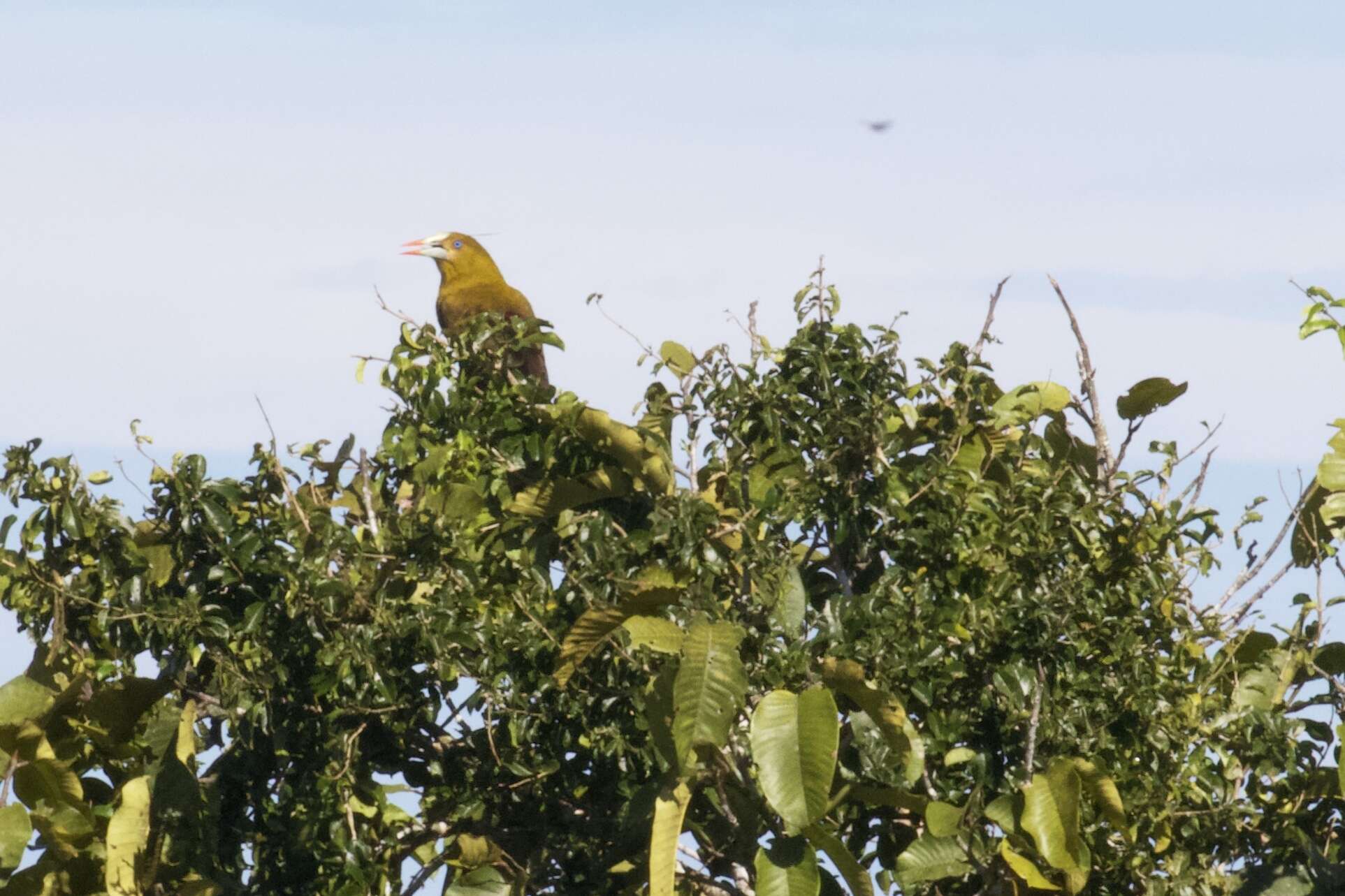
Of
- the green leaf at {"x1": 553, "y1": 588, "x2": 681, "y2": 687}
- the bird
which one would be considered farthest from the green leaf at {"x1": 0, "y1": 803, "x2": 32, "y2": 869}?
the bird

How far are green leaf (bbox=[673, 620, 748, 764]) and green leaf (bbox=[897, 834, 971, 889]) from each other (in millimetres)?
727

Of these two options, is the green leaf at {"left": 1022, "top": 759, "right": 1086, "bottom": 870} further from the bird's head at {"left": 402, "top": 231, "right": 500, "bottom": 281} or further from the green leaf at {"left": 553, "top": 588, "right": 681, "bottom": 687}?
the bird's head at {"left": 402, "top": 231, "right": 500, "bottom": 281}

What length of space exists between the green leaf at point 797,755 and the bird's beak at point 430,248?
6.25 m

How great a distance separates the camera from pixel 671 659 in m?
3.61

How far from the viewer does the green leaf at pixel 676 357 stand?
4641 mm

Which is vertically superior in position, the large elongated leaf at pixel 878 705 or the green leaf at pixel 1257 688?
A: the large elongated leaf at pixel 878 705

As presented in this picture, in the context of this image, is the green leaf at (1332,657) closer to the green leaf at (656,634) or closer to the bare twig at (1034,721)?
the bare twig at (1034,721)

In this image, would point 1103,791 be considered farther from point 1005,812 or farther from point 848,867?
point 848,867

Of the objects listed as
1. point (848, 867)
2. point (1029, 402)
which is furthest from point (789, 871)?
point (1029, 402)

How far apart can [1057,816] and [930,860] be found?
0.31 metres

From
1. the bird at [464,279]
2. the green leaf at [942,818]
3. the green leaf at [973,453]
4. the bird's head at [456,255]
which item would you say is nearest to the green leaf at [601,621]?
the green leaf at [942,818]

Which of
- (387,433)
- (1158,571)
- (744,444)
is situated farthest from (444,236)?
(1158,571)

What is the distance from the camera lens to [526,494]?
15.4ft

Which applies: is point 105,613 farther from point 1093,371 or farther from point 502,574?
point 1093,371
